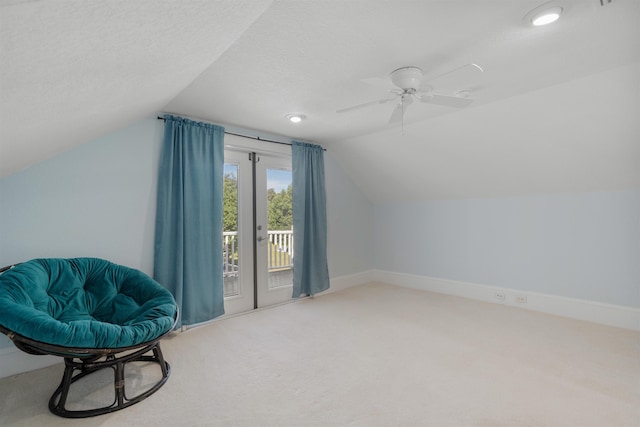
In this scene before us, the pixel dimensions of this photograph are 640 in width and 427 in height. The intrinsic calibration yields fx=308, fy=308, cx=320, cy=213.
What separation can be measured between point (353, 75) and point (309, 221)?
7.58 feet

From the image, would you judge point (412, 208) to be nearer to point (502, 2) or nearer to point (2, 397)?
point (502, 2)

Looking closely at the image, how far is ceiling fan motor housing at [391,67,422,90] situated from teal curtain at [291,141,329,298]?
2.15 meters

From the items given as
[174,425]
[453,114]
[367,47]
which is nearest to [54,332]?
[174,425]

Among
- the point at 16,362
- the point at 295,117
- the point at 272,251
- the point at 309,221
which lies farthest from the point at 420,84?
the point at 16,362

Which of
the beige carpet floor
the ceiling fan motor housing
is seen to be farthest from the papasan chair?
the ceiling fan motor housing

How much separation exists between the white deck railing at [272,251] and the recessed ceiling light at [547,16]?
10.9ft

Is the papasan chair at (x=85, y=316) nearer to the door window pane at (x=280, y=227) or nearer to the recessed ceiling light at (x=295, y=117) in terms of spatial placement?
the door window pane at (x=280, y=227)

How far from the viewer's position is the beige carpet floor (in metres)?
1.82

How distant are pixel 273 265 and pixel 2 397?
2.72m

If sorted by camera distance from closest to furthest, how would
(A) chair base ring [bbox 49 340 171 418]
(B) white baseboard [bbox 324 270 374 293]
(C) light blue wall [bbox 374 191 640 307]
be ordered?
(A) chair base ring [bbox 49 340 171 418] → (C) light blue wall [bbox 374 191 640 307] → (B) white baseboard [bbox 324 270 374 293]

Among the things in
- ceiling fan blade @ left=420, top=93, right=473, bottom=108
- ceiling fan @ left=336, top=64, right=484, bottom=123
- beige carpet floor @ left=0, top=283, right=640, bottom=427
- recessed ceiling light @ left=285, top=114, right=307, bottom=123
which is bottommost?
beige carpet floor @ left=0, top=283, right=640, bottom=427

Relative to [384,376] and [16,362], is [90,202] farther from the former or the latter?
[384,376]

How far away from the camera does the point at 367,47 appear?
6.59 ft

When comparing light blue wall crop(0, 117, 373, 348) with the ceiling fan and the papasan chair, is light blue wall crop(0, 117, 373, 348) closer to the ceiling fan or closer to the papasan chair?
the papasan chair
